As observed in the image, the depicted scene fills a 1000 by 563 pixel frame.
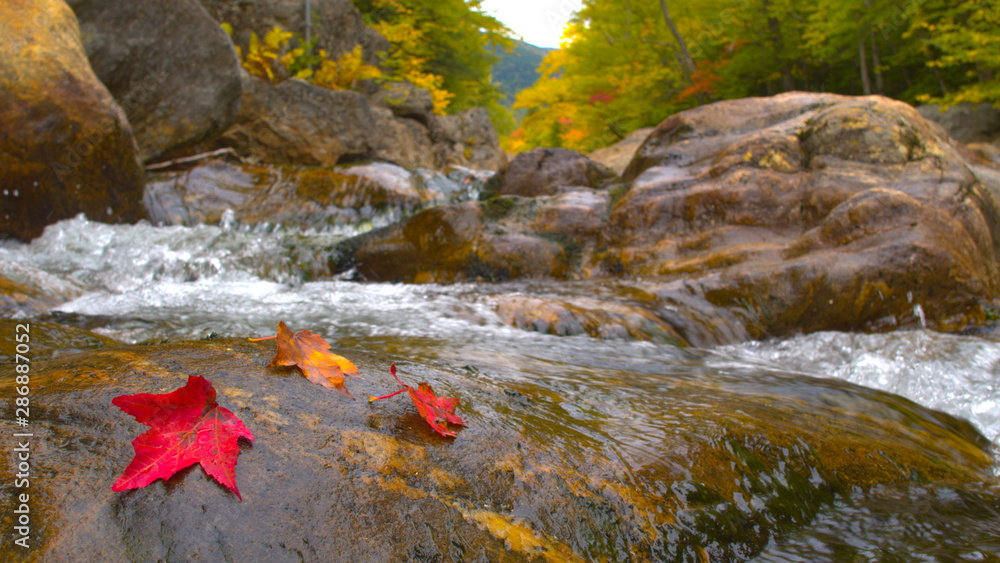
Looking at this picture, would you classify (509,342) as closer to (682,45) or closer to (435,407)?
(435,407)

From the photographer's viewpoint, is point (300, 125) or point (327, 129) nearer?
point (300, 125)

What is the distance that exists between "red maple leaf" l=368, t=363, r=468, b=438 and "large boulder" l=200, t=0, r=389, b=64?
1394cm

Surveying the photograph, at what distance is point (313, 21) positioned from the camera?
1418 cm

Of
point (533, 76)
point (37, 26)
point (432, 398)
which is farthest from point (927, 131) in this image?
point (533, 76)

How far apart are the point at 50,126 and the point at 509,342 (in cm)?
489

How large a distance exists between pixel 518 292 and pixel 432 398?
138 inches

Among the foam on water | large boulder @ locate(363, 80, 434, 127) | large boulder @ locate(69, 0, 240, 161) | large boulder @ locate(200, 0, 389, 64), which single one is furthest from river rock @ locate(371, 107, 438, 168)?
the foam on water

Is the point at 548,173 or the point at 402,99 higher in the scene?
the point at 402,99

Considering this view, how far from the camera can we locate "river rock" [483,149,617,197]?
8992 mm

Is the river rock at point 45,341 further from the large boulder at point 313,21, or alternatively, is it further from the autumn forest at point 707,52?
the large boulder at point 313,21

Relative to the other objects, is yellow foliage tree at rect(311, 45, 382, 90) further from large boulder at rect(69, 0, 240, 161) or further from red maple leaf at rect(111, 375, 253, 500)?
red maple leaf at rect(111, 375, 253, 500)

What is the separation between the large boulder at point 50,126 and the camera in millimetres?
4664

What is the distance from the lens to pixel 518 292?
4848 millimetres

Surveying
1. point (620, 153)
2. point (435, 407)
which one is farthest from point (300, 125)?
point (435, 407)
